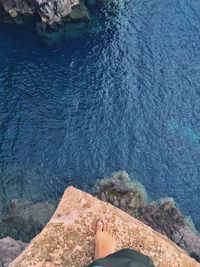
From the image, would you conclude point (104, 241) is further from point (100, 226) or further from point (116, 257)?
point (116, 257)

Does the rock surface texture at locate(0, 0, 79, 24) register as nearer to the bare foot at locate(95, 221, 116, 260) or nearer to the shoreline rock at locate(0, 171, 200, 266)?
the shoreline rock at locate(0, 171, 200, 266)

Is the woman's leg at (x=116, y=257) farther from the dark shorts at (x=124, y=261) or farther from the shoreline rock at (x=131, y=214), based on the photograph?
the shoreline rock at (x=131, y=214)

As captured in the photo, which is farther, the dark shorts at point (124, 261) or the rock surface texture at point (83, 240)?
the rock surface texture at point (83, 240)

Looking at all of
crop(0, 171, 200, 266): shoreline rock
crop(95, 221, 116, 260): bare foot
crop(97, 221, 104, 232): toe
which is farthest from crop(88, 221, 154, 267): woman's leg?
crop(0, 171, 200, 266): shoreline rock

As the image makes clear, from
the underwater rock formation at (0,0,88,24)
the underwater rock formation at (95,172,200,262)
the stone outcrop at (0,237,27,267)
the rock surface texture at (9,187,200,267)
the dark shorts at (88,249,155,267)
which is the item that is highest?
the underwater rock formation at (0,0,88,24)

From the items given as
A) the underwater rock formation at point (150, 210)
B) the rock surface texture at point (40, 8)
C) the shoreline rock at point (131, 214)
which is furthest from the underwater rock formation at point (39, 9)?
the shoreline rock at point (131, 214)

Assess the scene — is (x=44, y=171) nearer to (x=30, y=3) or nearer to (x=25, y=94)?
(x=25, y=94)

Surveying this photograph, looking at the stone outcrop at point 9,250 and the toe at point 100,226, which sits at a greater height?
the toe at point 100,226
